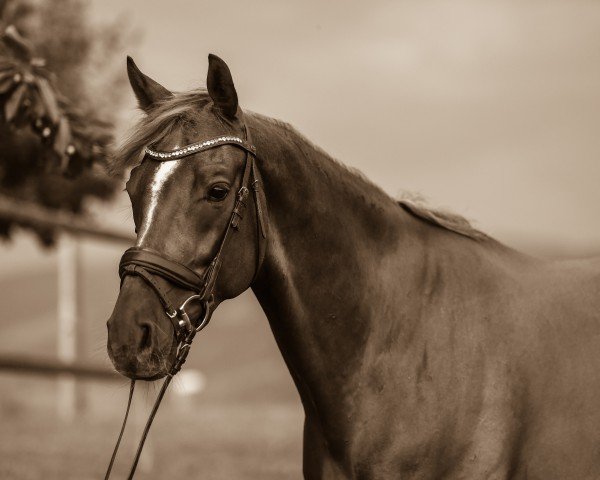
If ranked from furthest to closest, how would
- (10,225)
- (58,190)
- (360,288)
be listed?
(58,190) < (10,225) < (360,288)

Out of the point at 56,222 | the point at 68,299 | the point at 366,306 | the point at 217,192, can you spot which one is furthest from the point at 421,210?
the point at 68,299

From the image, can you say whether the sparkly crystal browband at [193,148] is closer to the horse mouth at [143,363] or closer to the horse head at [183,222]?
the horse head at [183,222]

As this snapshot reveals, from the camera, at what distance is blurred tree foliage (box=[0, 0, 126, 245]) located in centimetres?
526

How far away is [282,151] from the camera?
375cm

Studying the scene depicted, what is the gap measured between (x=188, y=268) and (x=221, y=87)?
2.43ft

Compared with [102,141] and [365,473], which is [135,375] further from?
[102,141]

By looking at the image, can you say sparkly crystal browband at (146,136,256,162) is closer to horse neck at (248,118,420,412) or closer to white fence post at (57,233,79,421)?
horse neck at (248,118,420,412)

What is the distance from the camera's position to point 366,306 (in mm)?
3785

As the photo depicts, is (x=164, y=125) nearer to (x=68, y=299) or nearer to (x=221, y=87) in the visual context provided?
(x=221, y=87)

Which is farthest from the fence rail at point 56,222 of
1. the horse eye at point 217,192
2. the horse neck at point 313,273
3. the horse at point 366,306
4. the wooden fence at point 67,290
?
the horse eye at point 217,192

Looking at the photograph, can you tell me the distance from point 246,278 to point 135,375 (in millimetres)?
607

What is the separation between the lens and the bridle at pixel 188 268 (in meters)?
3.24

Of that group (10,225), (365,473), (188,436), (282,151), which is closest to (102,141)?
(282,151)

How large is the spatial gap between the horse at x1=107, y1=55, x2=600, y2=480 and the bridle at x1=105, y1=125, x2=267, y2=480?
16mm
